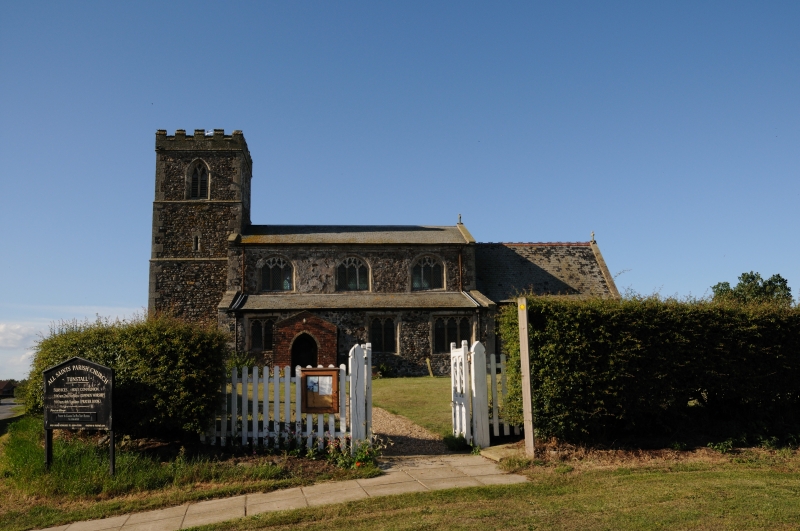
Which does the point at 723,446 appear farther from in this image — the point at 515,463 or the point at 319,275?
the point at 319,275

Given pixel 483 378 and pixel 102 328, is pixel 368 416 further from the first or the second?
pixel 102 328

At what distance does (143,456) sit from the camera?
1003cm

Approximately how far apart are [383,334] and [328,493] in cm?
2095

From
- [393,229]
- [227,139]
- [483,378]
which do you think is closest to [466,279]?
[393,229]

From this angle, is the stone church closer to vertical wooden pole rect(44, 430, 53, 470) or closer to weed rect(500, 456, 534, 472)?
vertical wooden pole rect(44, 430, 53, 470)

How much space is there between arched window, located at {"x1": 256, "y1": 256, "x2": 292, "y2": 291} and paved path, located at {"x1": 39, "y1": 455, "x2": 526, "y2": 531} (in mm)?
21520

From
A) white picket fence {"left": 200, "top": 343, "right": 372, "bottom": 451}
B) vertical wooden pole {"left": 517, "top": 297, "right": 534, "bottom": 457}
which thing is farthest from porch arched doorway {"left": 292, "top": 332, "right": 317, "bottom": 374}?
vertical wooden pole {"left": 517, "top": 297, "right": 534, "bottom": 457}

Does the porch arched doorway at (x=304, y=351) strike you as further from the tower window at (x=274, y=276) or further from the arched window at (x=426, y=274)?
the arched window at (x=426, y=274)

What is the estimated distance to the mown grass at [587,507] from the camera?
22.0ft

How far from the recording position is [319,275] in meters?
31.1

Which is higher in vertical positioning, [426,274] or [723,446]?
[426,274]

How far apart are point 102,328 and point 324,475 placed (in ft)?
16.2

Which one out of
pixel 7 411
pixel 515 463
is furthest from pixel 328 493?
pixel 7 411

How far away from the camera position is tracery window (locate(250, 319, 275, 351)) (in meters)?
28.5
